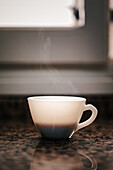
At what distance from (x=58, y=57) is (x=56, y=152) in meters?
0.52

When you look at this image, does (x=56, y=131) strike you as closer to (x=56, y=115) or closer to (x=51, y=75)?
(x=56, y=115)

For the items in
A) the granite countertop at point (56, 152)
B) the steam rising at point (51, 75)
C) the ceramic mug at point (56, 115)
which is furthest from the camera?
the steam rising at point (51, 75)

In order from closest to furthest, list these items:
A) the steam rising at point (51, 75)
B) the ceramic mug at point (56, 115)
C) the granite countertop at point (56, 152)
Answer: the granite countertop at point (56, 152) < the ceramic mug at point (56, 115) < the steam rising at point (51, 75)

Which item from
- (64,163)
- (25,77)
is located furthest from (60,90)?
(64,163)

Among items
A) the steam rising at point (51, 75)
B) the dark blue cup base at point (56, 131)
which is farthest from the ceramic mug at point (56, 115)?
the steam rising at point (51, 75)

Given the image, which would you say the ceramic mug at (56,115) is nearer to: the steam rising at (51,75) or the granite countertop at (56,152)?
the granite countertop at (56,152)

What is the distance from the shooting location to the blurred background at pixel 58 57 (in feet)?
2.86

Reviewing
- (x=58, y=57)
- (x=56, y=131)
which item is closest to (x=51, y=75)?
(x=58, y=57)

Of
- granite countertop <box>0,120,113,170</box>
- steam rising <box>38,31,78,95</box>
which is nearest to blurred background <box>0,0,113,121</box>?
steam rising <box>38,31,78,95</box>

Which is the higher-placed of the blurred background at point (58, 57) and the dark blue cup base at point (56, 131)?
the blurred background at point (58, 57)

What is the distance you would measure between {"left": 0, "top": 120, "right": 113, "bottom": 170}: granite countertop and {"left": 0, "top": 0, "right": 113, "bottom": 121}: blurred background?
0.33 metres

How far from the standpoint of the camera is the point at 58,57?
88 centimetres

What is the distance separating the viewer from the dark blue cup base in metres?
0.46

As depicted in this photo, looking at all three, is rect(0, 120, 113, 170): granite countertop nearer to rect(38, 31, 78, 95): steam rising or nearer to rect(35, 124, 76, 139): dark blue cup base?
rect(35, 124, 76, 139): dark blue cup base
